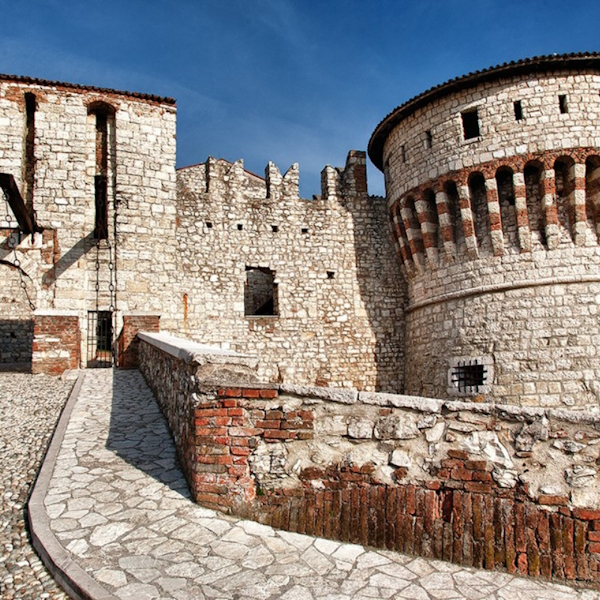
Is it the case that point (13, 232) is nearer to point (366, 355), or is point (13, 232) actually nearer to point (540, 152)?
point (366, 355)

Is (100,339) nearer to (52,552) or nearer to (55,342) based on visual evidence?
(55,342)

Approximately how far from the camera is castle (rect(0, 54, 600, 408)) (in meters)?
10.7

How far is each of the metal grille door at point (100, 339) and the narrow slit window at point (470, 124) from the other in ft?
29.8

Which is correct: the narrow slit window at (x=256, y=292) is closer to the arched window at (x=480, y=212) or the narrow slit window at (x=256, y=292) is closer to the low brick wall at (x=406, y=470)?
the arched window at (x=480, y=212)

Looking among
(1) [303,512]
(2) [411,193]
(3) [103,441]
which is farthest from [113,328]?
(1) [303,512]

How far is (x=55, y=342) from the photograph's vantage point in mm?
10898

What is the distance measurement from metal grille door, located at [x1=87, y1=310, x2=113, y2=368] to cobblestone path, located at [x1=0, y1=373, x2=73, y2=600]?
2.00 m

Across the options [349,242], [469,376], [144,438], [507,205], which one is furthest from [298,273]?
[144,438]

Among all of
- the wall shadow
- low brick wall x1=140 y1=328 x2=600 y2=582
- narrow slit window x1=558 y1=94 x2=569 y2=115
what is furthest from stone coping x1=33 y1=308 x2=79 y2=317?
narrow slit window x1=558 y1=94 x2=569 y2=115

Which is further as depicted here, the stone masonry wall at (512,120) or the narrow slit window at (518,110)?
the narrow slit window at (518,110)

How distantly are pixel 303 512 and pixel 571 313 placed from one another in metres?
8.44

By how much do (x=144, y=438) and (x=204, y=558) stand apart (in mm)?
2761

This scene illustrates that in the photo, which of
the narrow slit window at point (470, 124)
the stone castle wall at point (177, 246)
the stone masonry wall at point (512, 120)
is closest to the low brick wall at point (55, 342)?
the stone castle wall at point (177, 246)

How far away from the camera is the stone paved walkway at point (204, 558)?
3156 millimetres
